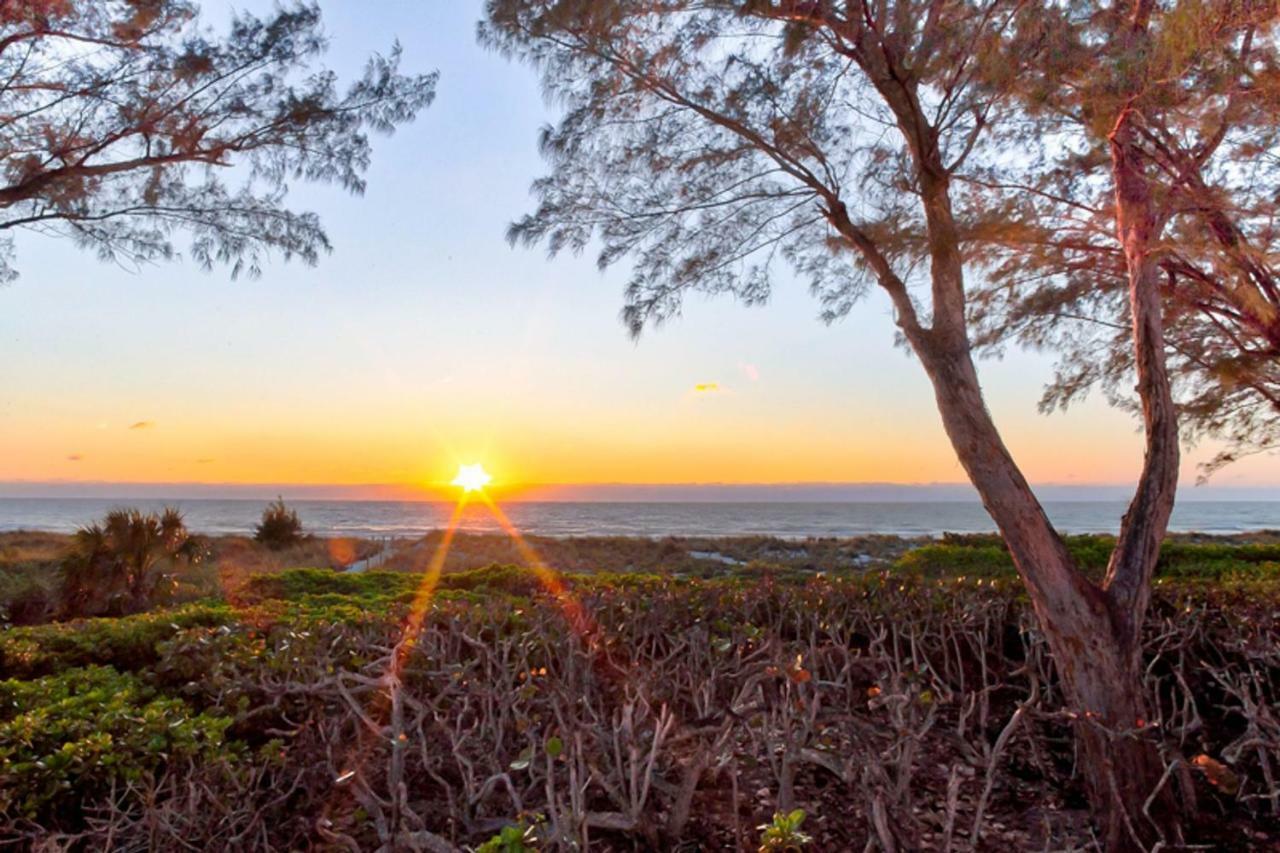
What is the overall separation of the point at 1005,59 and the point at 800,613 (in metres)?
3.21

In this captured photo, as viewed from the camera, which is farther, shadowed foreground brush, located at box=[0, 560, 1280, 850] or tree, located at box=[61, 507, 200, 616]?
tree, located at box=[61, 507, 200, 616]

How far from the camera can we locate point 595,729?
7.98 feet

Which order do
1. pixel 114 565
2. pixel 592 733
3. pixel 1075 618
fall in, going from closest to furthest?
pixel 592 733 → pixel 1075 618 → pixel 114 565

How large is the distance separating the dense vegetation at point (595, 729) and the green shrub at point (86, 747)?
A: 0.03 feet

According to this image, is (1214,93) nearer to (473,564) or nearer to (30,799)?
(30,799)

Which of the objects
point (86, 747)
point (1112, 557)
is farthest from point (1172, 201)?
point (86, 747)

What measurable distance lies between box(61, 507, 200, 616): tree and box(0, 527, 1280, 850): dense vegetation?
4093mm

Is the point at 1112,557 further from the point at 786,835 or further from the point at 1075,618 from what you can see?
the point at 786,835

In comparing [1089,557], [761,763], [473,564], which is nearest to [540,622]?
[761,763]

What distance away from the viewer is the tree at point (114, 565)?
834cm

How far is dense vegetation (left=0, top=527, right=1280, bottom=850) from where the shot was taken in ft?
7.48

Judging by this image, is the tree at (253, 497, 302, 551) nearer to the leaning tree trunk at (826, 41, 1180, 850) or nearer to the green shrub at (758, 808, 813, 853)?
the leaning tree trunk at (826, 41, 1180, 850)

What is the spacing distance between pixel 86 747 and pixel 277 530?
52.6 ft

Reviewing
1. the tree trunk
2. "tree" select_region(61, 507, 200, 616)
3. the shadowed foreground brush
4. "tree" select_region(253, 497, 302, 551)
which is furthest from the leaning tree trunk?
"tree" select_region(253, 497, 302, 551)
